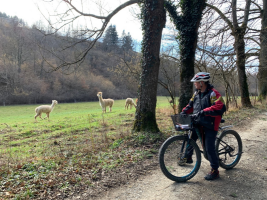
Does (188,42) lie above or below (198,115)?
above

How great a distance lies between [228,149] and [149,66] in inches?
163

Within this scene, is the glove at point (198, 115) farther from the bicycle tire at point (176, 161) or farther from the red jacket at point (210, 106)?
the bicycle tire at point (176, 161)

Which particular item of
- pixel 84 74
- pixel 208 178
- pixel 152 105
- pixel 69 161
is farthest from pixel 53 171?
pixel 84 74

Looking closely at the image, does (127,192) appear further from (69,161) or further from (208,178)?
(69,161)

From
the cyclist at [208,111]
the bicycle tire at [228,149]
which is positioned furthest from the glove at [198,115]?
the bicycle tire at [228,149]

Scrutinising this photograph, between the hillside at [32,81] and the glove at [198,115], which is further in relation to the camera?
the hillside at [32,81]

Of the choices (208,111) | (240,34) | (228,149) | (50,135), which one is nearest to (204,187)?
(228,149)

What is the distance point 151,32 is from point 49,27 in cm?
427

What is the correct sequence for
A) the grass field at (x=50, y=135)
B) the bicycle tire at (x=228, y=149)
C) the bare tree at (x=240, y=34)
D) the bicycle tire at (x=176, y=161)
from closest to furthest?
the bicycle tire at (x=176, y=161)
the bicycle tire at (x=228, y=149)
the grass field at (x=50, y=135)
the bare tree at (x=240, y=34)

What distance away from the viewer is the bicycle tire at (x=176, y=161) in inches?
157

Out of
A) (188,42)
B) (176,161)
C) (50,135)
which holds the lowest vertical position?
(50,135)

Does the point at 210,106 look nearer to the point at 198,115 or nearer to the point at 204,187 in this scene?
the point at 198,115

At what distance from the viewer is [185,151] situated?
4422mm

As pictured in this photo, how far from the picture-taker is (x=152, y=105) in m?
7.60
